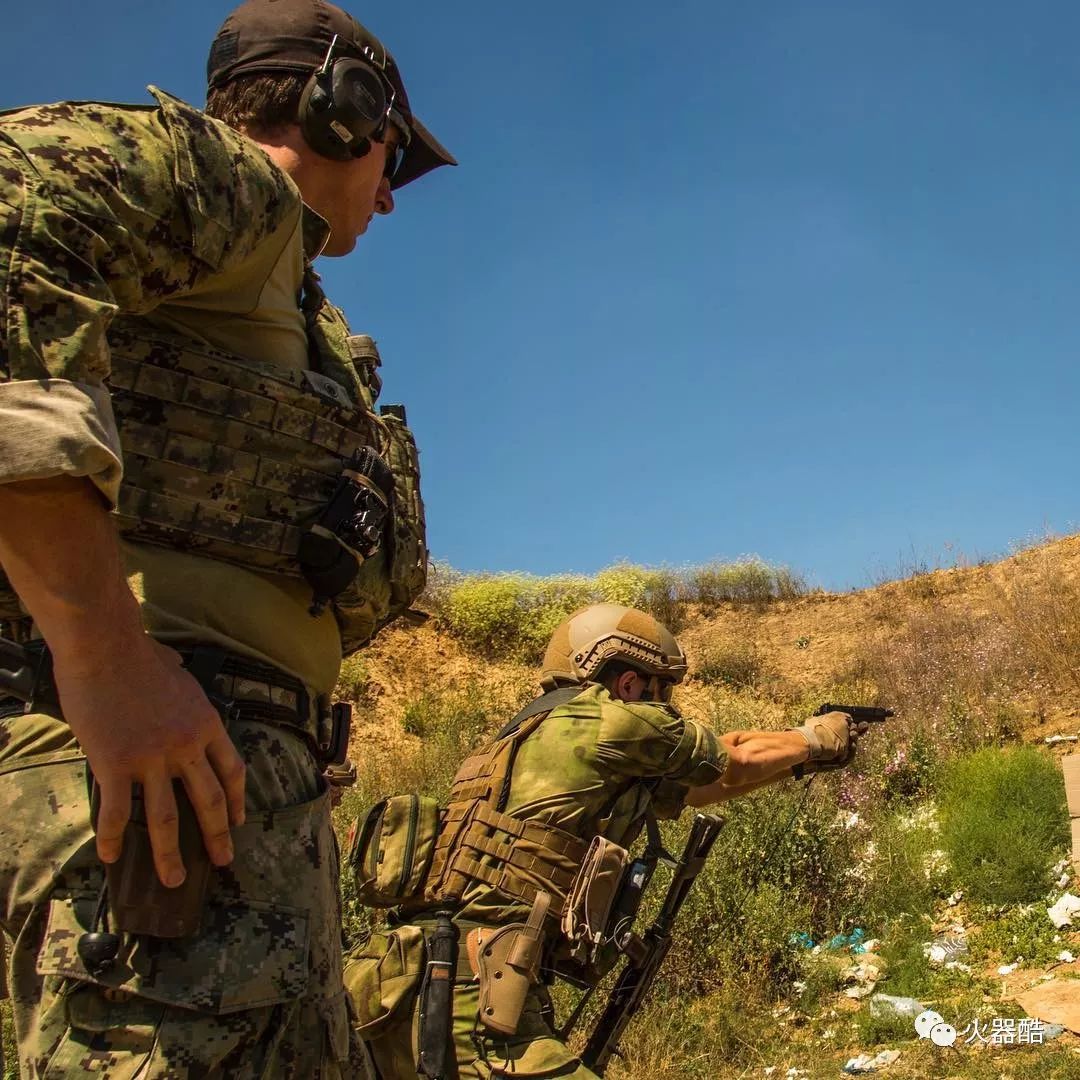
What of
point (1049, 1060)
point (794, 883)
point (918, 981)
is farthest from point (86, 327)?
point (794, 883)

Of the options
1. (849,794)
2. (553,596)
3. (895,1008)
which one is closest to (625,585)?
(553,596)

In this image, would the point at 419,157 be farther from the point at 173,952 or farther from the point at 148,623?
the point at 173,952

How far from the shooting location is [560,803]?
3756mm

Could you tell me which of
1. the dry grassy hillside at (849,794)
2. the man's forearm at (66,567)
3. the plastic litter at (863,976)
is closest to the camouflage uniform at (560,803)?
the dry grassy hillside at (849,794)

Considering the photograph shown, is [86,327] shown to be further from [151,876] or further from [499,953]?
[499,953]

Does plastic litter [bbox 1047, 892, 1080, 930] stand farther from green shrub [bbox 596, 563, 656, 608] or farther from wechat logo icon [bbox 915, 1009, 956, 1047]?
green shrub [bbox 596, 563, 656, 608]

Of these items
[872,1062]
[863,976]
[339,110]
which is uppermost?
[339,110]

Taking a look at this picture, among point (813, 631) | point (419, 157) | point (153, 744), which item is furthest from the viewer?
point (813, 631)

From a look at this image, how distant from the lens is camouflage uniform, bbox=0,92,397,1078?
4.72 feet

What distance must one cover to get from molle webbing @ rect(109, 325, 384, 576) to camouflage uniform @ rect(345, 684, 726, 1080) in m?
2.07

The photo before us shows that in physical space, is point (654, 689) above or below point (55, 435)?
above

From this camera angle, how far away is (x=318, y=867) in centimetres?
177

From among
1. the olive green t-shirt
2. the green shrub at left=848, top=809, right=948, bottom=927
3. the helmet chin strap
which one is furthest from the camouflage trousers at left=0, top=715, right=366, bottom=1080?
the green shrub at left=848, top=809, right=948, bottom=927

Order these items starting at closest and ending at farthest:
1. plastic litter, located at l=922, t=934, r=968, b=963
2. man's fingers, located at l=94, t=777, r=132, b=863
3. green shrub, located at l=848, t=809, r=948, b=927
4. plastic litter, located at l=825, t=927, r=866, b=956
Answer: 1. man's fingers, located at l=94, t=777, r=132, b=863
2. plastic litter, located at l=922, t=934, r=968, b=963
3. plastic litter, located at l=825, t=927, r=866, b=956
4. green shrub, located at l=848, t=809, r=948, b=927
